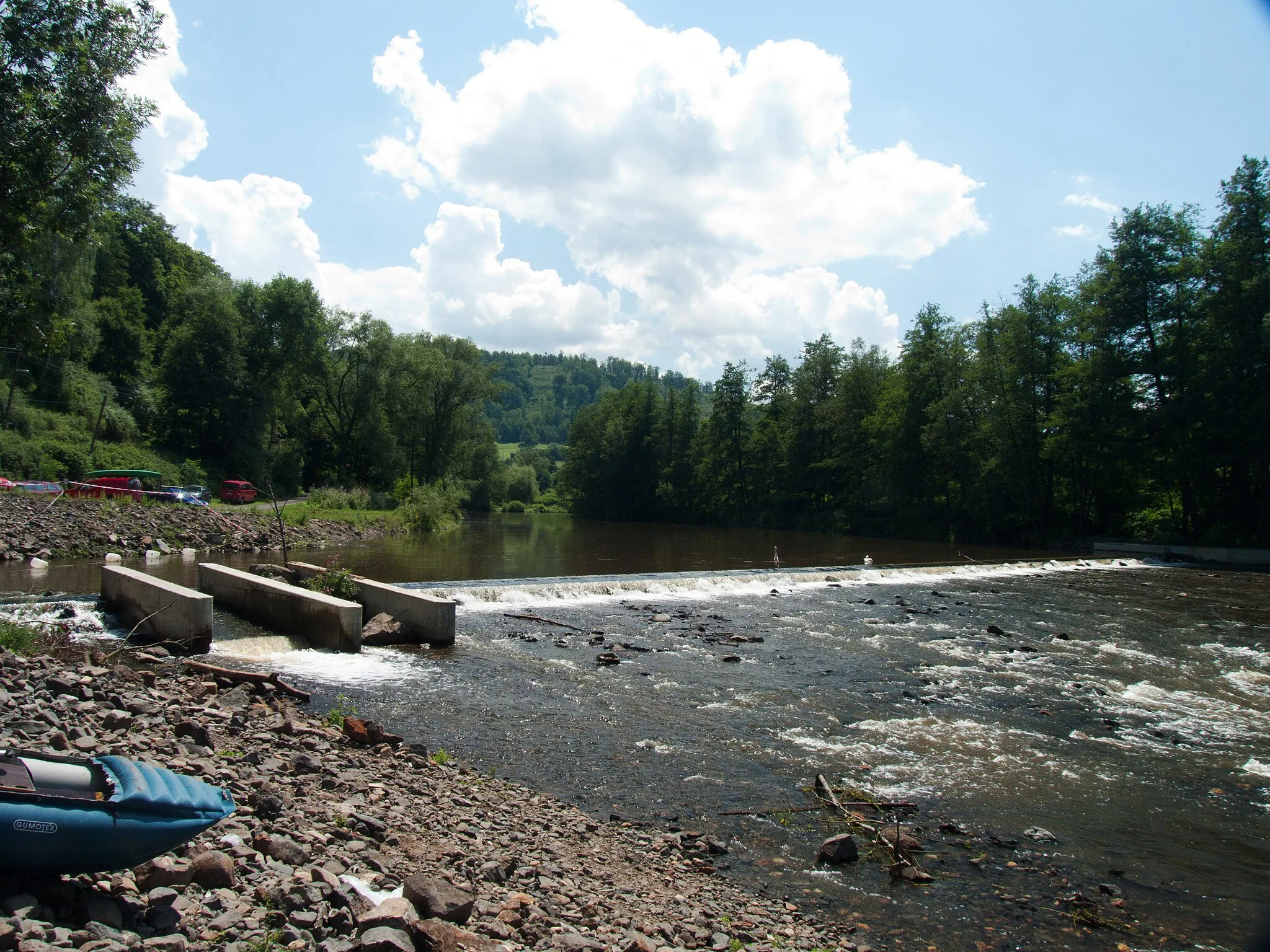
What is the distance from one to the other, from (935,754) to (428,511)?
46.0m

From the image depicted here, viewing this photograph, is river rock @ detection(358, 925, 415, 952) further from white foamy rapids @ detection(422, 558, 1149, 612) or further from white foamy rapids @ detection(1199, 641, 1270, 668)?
white foamy rapids @ detection(1199, 641, 1270, 668)

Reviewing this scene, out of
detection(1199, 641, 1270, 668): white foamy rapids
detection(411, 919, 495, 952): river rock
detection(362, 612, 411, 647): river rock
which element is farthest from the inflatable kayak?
detection(1199, 641, 1270, 668): white foamy rapids

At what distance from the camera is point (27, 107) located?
10.9m

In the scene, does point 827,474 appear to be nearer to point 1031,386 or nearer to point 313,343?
point 1031,386

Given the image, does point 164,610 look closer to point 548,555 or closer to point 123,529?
point 123,529

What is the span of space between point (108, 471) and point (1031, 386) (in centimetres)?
5678

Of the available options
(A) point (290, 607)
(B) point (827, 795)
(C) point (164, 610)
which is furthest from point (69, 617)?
(B) point (827, 795)

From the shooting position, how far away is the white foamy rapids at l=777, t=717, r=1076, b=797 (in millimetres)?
9430

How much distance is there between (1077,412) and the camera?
4819 centimetres

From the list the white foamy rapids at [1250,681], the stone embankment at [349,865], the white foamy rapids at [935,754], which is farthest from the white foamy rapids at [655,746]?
the white foamy rapids at [1250,681]

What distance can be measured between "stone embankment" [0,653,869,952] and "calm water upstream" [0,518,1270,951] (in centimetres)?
88

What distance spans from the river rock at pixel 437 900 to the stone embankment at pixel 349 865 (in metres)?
0.01

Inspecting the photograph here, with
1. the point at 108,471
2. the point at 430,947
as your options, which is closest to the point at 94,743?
the point at 430,947

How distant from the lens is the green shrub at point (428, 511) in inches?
2016
